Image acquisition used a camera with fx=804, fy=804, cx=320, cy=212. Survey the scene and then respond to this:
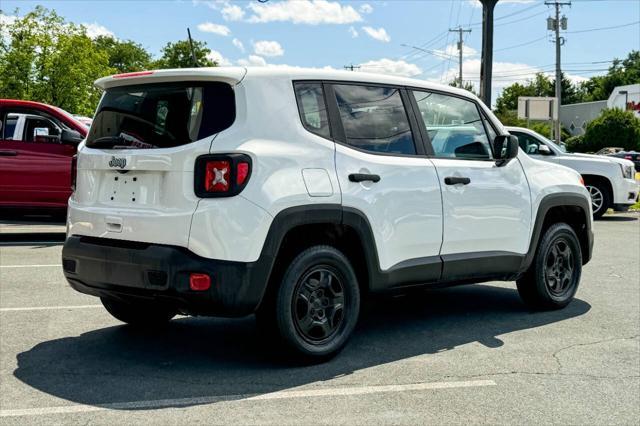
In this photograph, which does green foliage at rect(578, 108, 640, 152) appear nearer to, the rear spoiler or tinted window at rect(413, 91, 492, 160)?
tinted window at rect(413, 91, 492, 160)

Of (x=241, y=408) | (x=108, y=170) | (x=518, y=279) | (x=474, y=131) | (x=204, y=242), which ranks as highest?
(x=474, y=131)

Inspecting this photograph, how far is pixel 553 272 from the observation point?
7.13 m

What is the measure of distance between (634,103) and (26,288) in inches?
2896

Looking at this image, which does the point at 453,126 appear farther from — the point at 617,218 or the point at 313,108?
the point at 617,218

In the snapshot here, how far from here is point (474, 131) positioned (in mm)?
6473

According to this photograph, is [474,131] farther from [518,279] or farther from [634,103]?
[634,103]

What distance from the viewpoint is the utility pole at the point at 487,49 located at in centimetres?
1769

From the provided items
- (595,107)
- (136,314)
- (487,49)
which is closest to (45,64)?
(487,49)

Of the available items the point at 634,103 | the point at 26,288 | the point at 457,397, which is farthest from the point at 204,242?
the point at 634,103

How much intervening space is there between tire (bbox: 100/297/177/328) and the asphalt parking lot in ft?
0.38

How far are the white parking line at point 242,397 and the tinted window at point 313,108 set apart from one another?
1.65m

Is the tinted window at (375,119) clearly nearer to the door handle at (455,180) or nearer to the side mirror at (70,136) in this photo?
the door handle at (455,180)

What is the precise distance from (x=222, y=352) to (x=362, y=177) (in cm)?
156

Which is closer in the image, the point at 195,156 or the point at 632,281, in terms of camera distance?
the point at 195,156
